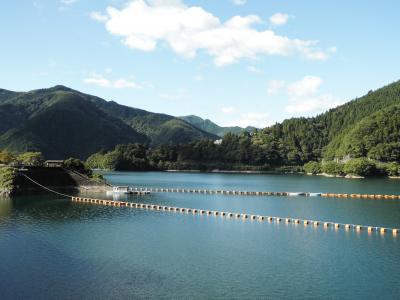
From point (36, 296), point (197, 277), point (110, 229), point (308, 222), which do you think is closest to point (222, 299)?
point (197, 277)

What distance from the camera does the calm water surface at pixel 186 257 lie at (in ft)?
102

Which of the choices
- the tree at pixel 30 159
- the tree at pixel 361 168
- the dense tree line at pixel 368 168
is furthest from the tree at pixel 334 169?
the tree at pixel 30 159

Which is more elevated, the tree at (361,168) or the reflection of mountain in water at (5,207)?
the tree at (361,168)

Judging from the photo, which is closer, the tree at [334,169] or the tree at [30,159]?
the tree at [30,159]

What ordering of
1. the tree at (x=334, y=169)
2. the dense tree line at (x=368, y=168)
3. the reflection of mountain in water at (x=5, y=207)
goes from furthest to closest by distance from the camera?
the tree at (x=334, y=169), the dense tree line at (x=368, y=168), the reflection of mountain in water at (x=5, y=207)

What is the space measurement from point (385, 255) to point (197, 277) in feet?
59.9

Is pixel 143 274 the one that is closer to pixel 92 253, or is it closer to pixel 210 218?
pixel 92 253

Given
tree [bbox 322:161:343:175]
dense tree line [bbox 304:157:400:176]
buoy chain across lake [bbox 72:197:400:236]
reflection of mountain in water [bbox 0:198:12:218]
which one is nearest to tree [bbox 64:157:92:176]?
buoy chain across lake [bbox 72:197:400:236]

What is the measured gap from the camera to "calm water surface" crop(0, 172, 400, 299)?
31.1m

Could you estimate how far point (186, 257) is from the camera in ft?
130

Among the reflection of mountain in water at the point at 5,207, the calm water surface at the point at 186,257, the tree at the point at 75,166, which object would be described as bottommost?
the calm water surface at the point at 186,257

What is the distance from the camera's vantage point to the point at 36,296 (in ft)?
96.5

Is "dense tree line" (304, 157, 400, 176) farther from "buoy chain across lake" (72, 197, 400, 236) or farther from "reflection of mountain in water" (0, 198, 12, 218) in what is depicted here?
"reflection of mountain in water" (0, 198, 12, 218)

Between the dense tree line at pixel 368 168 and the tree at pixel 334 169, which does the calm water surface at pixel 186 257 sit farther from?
the tree at pixel 334 169
